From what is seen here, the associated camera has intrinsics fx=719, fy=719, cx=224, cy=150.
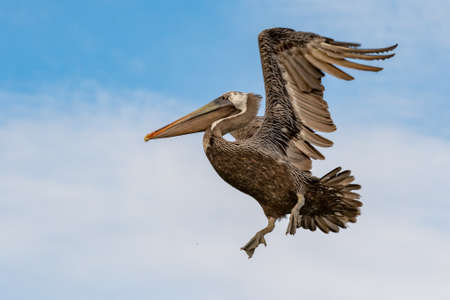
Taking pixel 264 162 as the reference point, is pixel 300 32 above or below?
above

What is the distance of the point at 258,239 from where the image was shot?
8797 mm

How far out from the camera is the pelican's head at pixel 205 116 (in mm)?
9258

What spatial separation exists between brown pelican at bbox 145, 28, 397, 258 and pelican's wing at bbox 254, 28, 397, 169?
1 centimetres

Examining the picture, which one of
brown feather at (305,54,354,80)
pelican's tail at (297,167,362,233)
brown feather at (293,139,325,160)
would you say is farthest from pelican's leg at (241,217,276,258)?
brown feather at (305,54,354,80)

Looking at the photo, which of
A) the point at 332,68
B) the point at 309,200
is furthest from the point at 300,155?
the point at 332,68

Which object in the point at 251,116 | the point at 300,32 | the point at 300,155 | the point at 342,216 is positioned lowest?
the point at 342,216

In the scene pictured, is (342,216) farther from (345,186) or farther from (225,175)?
(225,175)

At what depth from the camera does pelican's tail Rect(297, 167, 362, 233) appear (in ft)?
29.1

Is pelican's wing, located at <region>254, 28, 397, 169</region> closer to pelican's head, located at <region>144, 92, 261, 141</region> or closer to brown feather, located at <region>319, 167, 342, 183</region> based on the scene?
brown feather, located at <region>319, 167, 342, 183</region>

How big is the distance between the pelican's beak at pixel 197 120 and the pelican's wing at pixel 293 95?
25.1 inches

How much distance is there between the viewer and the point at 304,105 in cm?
888

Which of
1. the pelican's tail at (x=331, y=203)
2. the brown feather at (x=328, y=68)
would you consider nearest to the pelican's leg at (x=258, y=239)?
the pelican's tail at (x=331, y=203)

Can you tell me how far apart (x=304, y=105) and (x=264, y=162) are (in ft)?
3.11

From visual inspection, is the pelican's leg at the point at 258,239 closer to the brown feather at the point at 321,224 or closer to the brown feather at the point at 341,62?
the brown feather at the point at 321,224
